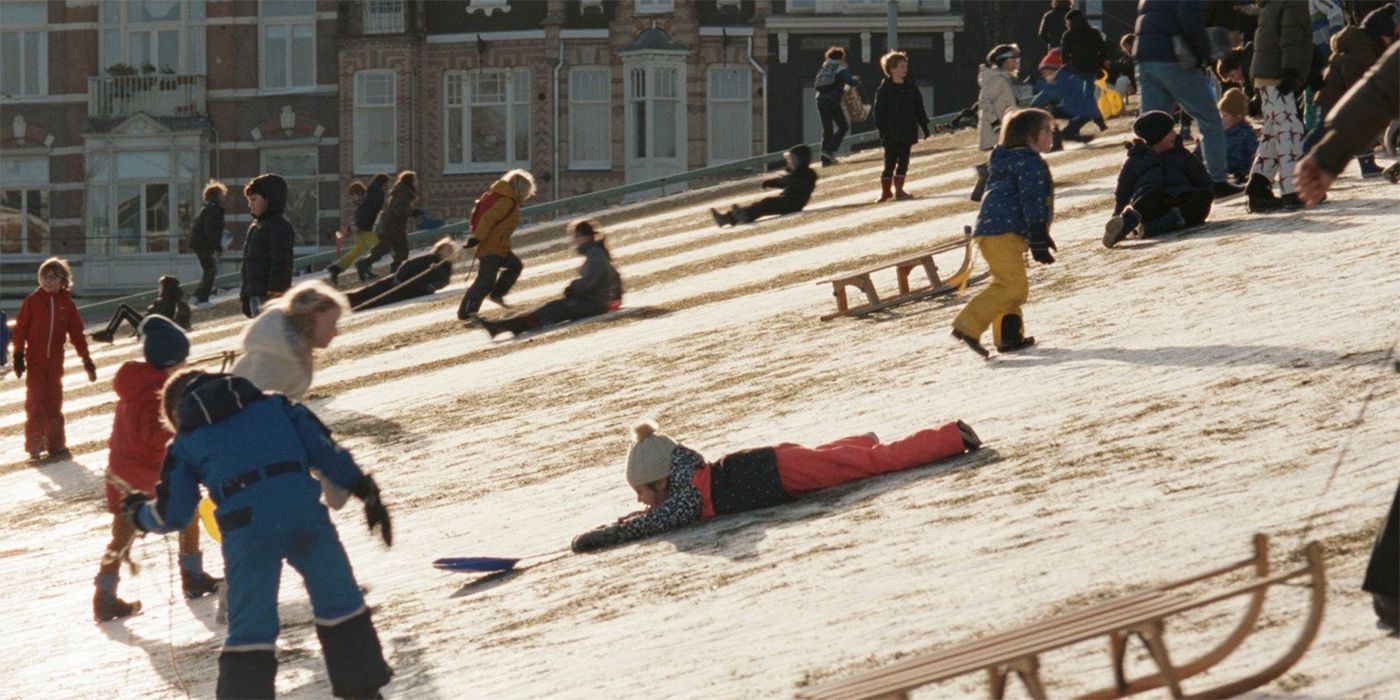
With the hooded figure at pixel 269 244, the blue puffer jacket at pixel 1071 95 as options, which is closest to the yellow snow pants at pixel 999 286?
→ the hooded figure at pixel 269 244

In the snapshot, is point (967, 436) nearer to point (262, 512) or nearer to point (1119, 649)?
point (1119, 649)

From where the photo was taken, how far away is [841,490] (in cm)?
1096

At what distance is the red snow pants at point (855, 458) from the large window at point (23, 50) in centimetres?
4021

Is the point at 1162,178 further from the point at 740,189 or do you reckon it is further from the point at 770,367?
the point at 740,189

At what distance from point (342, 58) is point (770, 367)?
108ft

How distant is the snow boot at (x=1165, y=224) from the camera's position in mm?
16062

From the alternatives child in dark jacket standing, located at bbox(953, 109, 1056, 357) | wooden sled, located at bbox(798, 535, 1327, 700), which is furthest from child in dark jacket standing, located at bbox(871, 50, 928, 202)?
wooden sled, located at bbox(798, 535, 1327, 700)

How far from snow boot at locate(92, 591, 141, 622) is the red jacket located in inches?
238

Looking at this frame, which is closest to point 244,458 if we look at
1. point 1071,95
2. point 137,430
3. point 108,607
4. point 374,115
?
point 137,430

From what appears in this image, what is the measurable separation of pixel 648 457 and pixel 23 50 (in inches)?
1603

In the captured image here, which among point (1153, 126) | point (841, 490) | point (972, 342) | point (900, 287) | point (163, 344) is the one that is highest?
point (1153, 126)

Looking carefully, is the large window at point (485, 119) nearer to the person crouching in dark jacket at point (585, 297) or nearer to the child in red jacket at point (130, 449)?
the person crouching in dark jacket at point (585, 297)

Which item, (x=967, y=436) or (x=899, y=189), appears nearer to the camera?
(x=967, y=436)

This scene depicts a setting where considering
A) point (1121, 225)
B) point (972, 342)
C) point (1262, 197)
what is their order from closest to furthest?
point (972, 342), point (1121, 225), point (1262, 197)
